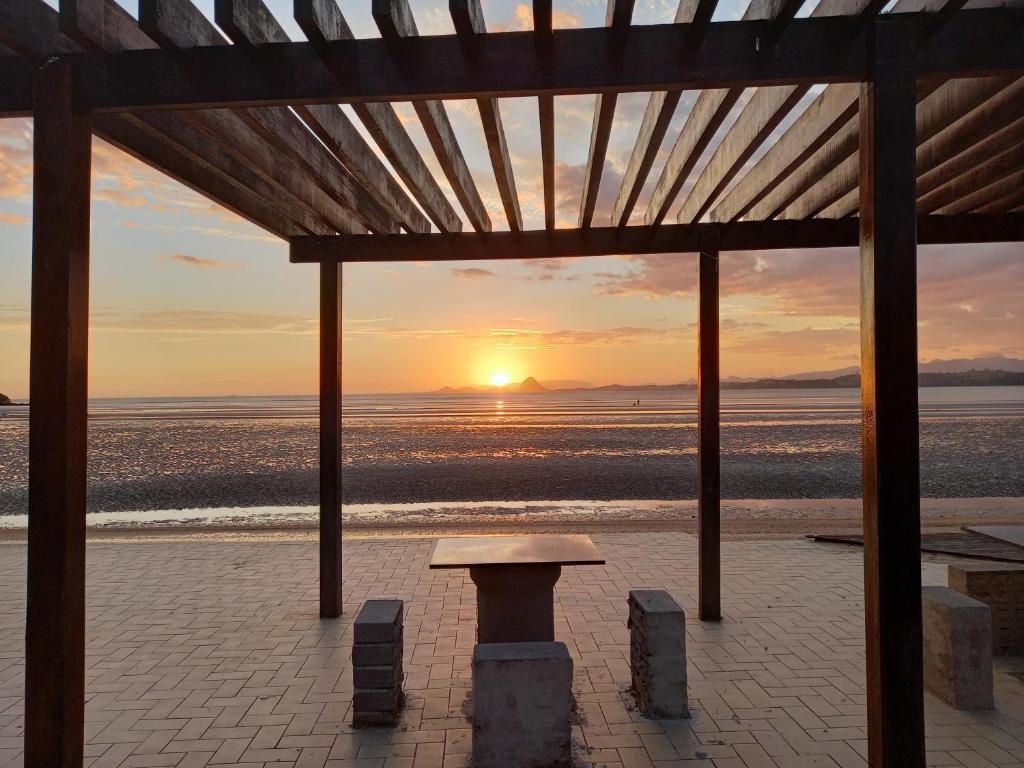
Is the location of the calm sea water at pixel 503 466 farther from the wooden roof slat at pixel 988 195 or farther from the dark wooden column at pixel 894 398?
the dark wooden column at pixel 894 398

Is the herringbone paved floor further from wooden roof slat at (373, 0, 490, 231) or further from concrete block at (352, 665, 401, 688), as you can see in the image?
wooden roof slat at (373, 0, 490, 231)

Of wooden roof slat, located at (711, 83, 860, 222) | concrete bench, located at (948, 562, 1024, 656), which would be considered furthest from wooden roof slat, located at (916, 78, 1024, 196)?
concrete bench, located at (948, 562, 1024, 656)

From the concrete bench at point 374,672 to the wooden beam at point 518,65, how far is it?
325cm

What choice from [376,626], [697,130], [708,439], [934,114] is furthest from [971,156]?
[376,626]

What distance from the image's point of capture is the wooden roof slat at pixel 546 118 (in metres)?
2.69

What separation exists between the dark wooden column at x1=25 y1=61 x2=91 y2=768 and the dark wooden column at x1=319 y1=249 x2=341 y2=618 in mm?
3394

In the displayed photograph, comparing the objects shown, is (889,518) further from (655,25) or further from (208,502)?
(208,502)

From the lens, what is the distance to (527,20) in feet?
10.3

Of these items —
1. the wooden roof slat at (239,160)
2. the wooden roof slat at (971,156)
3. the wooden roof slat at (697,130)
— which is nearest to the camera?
the wooden roof slat at (697,130)

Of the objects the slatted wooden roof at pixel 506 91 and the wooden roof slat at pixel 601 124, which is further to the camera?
the slatted wooden roof at pixel 506 91

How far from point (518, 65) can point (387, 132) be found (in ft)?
3.91

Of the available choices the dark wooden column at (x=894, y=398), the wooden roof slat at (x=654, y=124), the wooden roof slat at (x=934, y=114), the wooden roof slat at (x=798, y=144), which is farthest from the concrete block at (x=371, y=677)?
the wooden roof slat at (x=934, y=114)

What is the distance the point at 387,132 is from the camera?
12.7 ft

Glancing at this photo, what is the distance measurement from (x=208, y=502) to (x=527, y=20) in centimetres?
1467
